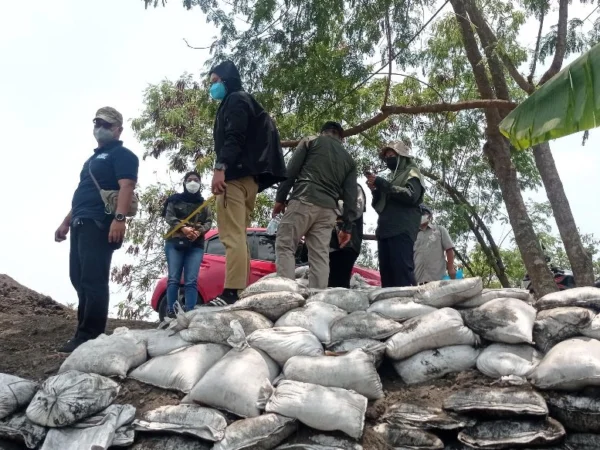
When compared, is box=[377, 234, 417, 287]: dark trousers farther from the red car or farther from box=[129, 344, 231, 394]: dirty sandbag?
the red car

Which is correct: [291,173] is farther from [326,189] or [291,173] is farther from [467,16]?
[467,16]

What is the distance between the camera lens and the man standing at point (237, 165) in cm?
450

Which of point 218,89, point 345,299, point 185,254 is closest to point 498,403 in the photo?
point 345,299

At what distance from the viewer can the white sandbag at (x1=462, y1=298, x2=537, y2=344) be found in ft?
11.4

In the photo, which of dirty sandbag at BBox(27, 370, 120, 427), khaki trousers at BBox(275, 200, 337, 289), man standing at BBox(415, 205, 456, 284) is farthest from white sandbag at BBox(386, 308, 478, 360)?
man standing at BBox(415, 205, 456, 284)

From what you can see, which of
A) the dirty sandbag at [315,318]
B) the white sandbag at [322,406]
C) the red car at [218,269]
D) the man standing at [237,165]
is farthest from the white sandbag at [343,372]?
the red car at [218,269]

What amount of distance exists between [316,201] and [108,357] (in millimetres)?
1857

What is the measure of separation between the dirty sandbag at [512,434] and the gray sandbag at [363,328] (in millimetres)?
773


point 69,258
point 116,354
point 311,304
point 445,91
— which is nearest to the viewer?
point 116,354

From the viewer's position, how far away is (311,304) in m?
4.00

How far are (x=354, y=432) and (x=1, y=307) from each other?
5448 millimetres

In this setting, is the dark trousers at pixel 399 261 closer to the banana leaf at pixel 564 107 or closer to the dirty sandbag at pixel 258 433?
the banana leaf at pixel 564 107

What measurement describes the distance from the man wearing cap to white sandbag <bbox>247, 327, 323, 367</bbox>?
1.54m

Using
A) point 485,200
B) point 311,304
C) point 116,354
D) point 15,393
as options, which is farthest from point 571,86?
point 485,200
